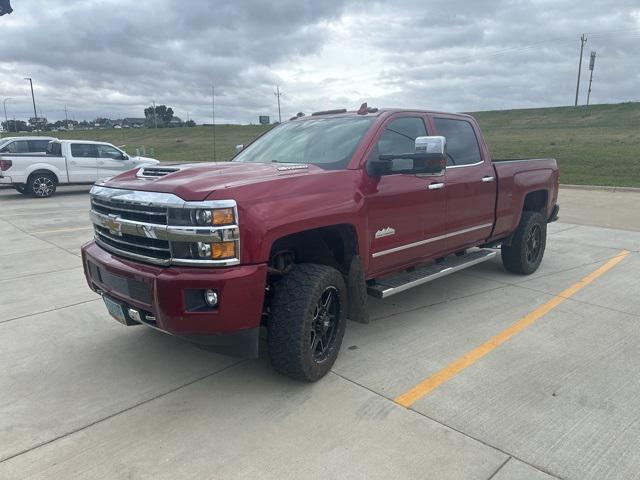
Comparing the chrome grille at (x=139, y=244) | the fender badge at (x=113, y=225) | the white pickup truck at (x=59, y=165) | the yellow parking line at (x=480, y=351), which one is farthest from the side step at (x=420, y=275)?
the white pickup truck at (x=59, y=165)

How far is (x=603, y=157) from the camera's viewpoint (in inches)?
843

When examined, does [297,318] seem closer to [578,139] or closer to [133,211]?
[133,211]

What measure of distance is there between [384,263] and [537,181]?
3110 millimetres

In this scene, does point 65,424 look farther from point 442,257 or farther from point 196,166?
point 442,257

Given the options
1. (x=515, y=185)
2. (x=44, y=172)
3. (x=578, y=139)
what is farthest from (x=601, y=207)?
(x=578, y=139)

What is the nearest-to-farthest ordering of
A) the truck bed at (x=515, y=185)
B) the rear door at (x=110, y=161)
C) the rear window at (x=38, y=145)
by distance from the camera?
the truck bed at (x=515, y=185), the rear window at (x=38, y=145), the rear door at (x=110, y=161)

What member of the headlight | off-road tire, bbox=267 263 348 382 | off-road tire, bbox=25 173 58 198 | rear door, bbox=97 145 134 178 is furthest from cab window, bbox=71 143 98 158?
the headlight

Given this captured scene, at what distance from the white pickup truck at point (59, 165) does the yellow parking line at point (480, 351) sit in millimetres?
12174

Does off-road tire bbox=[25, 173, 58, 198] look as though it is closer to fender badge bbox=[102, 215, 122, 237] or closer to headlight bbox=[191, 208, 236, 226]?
fender badge bbox=[102, 215, 122, 237]

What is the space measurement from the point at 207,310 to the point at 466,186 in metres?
3.05

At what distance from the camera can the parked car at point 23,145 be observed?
1455 centimetres

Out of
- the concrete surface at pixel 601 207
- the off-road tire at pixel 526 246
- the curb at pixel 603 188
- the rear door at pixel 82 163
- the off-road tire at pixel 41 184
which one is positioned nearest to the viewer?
the off-road tire at pixel 526 246

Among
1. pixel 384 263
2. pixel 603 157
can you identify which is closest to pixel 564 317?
pixel 384 263

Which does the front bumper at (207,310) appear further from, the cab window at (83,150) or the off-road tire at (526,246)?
the cab window at (83,150)
